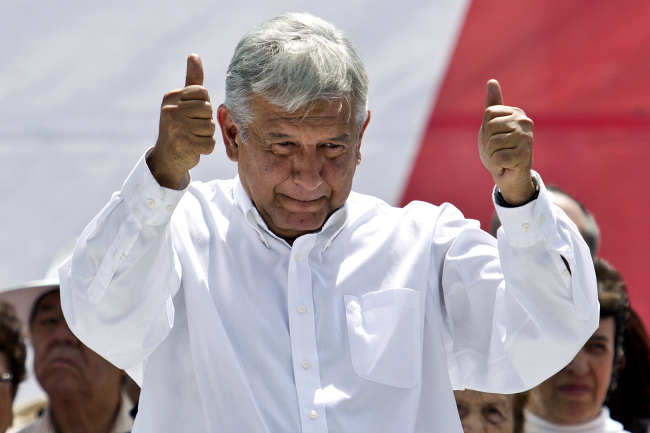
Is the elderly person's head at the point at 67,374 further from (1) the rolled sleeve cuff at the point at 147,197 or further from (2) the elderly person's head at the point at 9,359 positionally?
(1) the rolled sleeve cuff at the point at 147,197

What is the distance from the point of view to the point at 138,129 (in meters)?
2.63

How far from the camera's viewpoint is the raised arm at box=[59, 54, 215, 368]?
1.33 m

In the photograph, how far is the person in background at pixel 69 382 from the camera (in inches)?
101

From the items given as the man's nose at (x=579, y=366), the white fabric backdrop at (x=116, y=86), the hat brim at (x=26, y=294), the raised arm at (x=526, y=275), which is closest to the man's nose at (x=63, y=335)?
the hat brim at (x=26, y=294)

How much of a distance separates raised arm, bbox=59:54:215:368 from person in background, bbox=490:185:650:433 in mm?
1811

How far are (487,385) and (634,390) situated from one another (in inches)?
56.8

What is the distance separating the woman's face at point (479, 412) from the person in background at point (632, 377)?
0.55m

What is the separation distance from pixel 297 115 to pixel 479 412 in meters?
1.44

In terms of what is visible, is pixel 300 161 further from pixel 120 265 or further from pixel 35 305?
pixel 35 305

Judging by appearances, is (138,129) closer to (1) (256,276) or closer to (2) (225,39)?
(2) (225,39)

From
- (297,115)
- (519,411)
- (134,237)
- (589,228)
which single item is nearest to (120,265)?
(134,237)

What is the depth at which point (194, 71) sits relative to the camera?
1400mm

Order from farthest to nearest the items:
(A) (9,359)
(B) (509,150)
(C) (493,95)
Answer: (A) (9,359) < (C) (493,95) < (B) (509,150)

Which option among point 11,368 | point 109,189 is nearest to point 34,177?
point 109,189
